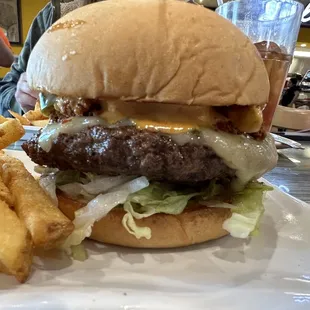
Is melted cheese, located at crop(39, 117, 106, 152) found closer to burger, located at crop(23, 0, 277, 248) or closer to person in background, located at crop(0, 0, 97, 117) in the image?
burger, located at crop(23, 0, 277, 248)

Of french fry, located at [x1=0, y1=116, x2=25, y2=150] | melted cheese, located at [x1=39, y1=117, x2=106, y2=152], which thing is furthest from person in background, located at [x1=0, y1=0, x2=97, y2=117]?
melted cheese, located at [x1=39, y1=117, x2=106, y2=152]

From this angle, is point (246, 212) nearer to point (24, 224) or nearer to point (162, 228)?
point (162, 228)

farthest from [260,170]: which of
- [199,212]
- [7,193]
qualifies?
[7,193]

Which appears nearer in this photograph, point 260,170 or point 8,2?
point 260,170

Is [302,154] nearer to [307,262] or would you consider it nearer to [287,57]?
[287,57]

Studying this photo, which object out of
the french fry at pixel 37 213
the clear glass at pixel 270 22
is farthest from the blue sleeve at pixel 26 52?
the french fry at pixel 37 213

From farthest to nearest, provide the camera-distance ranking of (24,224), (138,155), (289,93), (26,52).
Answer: (289,93)
(26,52)
(138,155)
(24,224)

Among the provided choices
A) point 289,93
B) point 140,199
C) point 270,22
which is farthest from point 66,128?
point 289,93
